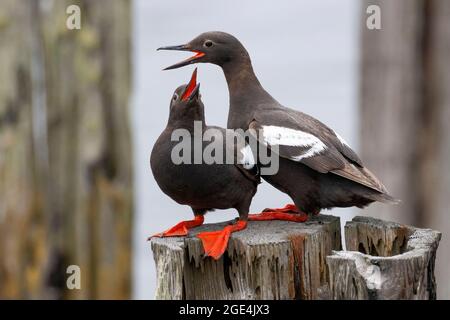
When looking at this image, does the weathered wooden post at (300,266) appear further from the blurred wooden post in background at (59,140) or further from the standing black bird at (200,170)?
the blurred wooden post in background at (59,140)

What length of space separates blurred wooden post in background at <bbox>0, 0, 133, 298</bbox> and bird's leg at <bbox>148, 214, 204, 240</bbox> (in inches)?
33.6

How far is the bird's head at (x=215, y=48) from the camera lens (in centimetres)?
870

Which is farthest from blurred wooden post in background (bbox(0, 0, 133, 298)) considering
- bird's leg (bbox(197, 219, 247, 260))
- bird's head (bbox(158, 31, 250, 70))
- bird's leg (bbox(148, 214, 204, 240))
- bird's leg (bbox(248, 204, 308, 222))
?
bird's leg (bbox(197, 219, 247, 260))

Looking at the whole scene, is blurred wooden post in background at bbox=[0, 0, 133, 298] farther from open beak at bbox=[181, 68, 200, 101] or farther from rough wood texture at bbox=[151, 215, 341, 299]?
rough wood texture at bbox=[151, 215, 341, 299]

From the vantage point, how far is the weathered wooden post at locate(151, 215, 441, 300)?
6984 mm

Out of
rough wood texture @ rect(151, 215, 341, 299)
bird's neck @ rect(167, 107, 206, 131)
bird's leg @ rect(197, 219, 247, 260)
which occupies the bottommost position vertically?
rough wood texture @ rect(151, 215, 341, 299)

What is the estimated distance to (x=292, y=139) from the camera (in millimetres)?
8344

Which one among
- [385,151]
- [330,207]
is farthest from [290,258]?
[385,151]

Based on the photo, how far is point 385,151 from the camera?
34.0ft

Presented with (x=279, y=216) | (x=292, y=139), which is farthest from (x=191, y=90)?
(x=279, y=216)

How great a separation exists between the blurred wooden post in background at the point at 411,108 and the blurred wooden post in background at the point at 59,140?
234cm

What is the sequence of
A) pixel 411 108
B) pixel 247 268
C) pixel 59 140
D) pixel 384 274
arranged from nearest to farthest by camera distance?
1. pixel 384 274
2. pixel 247 268
3. pixel 59 140
4. pixel 411 108

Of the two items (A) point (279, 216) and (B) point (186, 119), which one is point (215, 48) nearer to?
(B) point (186, 119)

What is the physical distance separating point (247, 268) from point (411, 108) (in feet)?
10.7
